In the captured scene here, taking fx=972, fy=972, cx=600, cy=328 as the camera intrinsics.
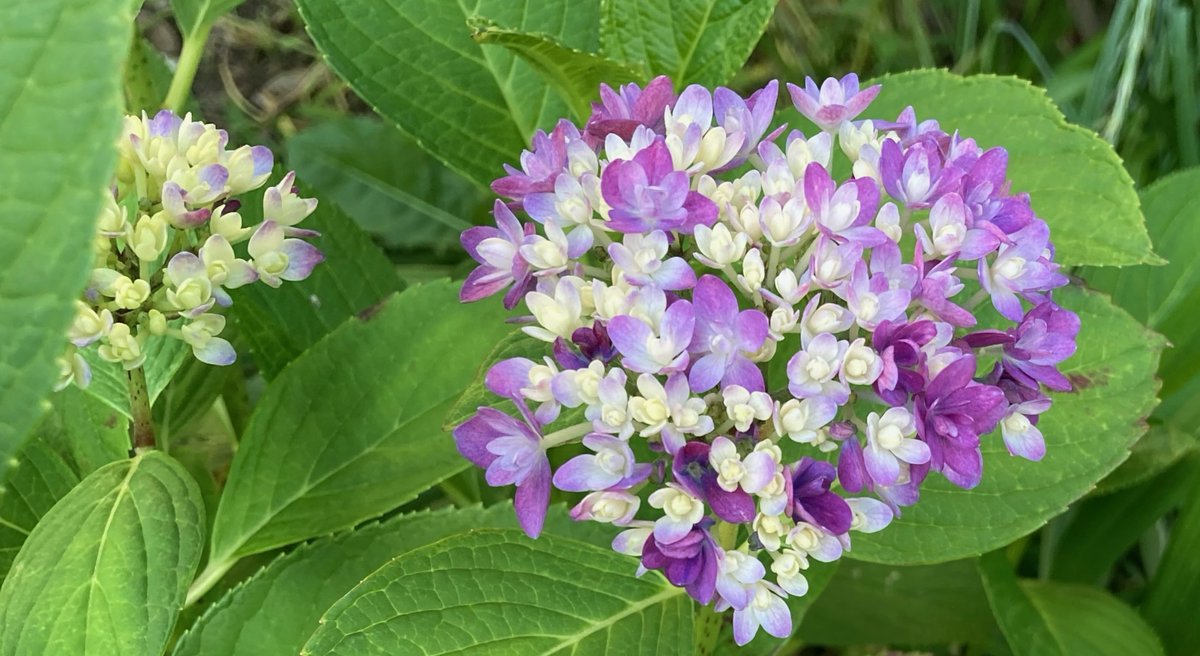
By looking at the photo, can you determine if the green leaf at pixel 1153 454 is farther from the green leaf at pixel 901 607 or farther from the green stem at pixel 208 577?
the green stem at pixel 208 577

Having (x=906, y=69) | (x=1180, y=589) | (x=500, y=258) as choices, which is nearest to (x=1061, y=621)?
(x=1180, y=589)

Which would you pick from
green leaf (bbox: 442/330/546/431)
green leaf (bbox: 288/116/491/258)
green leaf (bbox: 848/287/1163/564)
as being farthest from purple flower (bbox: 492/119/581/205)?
green leaf (bbox: 288/116/491/258)

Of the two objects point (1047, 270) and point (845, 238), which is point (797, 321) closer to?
point (845, 238)

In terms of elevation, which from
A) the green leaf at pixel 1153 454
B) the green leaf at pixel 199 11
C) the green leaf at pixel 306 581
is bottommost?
the green leaf at pixel 1153 454

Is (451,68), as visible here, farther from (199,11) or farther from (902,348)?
(902,348)

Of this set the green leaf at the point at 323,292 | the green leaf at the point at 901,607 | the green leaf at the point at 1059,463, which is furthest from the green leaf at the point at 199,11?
the green leaf at the point at 901,607
